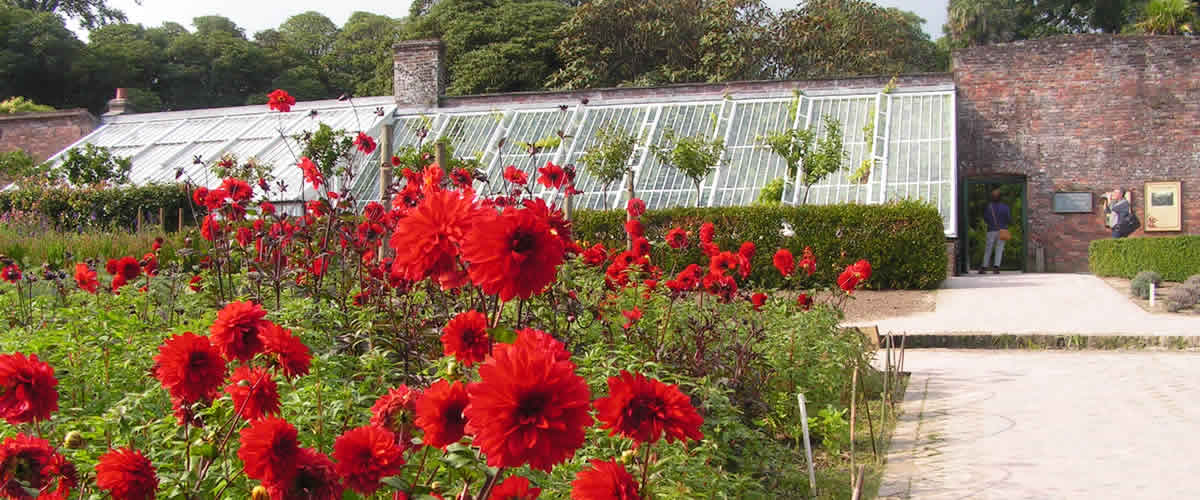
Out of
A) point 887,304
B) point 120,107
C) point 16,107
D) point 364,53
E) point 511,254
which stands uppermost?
point 364,53

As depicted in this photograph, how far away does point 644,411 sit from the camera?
4.75 feet

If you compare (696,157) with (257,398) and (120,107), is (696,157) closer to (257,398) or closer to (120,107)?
(257,398)

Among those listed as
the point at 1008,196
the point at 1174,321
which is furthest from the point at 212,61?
the point at 1174,321

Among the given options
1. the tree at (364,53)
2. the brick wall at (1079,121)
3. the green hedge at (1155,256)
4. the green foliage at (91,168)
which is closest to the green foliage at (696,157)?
the brick wall at (1079,121)

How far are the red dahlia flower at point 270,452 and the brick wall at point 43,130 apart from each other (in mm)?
23443

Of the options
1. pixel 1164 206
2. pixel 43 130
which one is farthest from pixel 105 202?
pixel 1164 206

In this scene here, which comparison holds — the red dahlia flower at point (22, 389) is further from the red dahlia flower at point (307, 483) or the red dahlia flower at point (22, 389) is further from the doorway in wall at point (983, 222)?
the doorway in wall at point (983, 222)

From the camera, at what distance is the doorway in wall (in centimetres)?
1802

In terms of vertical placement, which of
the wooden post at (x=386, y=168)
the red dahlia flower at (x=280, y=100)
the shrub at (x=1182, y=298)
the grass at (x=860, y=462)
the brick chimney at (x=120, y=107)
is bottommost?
the grass at (x=860, y=462)

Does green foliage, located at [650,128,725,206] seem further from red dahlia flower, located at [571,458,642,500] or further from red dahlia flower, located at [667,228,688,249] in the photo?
red dahlia flower, located at [571,458,642,500]

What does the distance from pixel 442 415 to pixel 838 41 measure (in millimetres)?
28162

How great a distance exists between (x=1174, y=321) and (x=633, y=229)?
699cm

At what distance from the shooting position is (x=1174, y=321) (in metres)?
9.23

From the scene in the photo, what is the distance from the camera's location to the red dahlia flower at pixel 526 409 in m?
1.09
